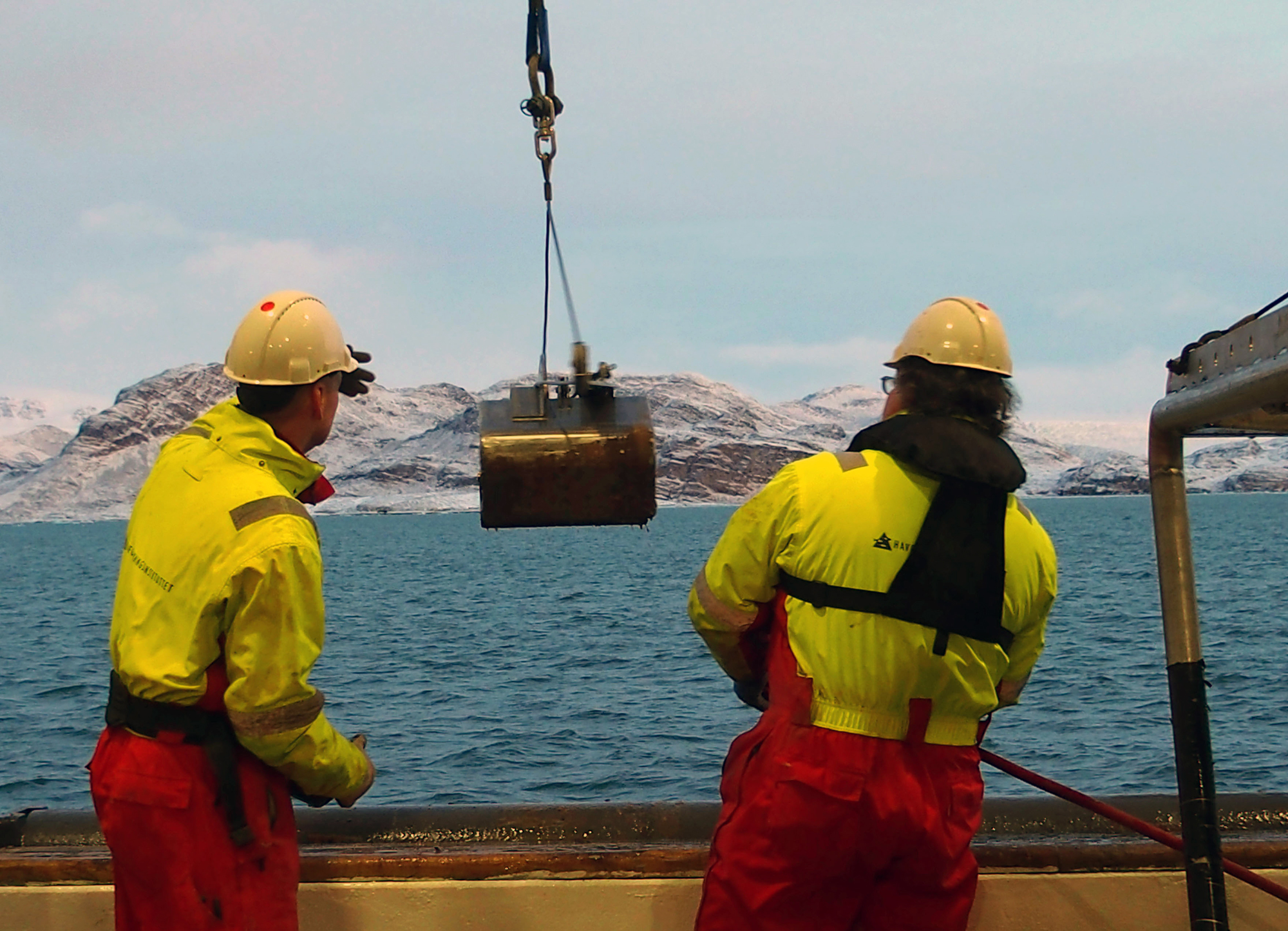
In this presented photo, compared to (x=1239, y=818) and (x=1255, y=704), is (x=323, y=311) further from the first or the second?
(x=1255, y=704)

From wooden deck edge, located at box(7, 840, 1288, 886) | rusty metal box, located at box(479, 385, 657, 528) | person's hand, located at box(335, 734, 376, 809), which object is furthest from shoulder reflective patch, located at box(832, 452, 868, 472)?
wooden deck edge, located at box(7, 840, 1288, 886)

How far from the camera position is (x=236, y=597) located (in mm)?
2676

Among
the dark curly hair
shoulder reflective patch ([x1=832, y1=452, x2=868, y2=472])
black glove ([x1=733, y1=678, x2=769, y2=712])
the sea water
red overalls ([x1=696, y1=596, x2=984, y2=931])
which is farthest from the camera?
the sea water

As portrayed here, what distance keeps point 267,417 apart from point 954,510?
5.12 ft

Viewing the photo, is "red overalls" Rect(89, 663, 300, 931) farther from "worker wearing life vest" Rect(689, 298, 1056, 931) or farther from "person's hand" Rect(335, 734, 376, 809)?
"worker wearing life vest" Rect(689, 298, 1056, 931)

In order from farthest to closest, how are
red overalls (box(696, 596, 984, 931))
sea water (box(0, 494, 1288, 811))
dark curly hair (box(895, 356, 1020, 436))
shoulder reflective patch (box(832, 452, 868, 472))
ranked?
sea water (box(0, 494, 1288, 811)) → dark curly hair (box(895, 356, 1020, 436)) → shoulder reflective patch (box(832, 452, 868, 472)) → red overalls (box(696, 596, 984, 931))

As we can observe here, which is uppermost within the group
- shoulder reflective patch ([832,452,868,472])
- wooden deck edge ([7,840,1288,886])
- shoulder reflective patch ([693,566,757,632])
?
shoulder reflective patch ([832,452,868,472])

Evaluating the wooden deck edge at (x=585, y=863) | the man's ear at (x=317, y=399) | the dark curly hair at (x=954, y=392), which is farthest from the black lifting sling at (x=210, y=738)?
the dark curly hair at (x=954, y=392)

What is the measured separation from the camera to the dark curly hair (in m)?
2.92

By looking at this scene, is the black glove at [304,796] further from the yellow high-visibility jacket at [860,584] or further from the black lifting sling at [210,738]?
the yellow high-visibility jacket at [860,584]

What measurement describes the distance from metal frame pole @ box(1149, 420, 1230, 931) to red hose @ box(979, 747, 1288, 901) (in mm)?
399

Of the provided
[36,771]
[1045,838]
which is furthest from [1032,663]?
[36,771]

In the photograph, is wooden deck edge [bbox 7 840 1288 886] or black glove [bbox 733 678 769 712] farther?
wooden deck edge [bbox 7 840 1288 886]

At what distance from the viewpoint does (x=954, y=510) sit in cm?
275
